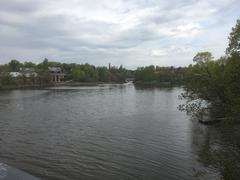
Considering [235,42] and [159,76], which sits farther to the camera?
[159,76]

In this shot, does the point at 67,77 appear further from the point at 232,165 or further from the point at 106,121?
the point at 232,165

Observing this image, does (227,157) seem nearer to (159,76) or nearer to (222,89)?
(222,89)

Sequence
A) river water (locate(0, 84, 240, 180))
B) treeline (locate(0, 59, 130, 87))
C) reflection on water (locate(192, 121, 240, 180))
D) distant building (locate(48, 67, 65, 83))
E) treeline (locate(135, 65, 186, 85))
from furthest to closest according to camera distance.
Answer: distant building (locate(48, 67, 65, 83)) < treeline (locate(135, 65, 186, 85)) < treeline (locate(0, 59, 130, 87)) < river water (locate(0, 84, 240, 180)) < reflection on water (locate(192, 121, 240, 180))

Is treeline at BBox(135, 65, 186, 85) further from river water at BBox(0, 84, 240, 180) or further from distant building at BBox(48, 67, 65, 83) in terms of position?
river water at BBox(0, 84, 240, 180)

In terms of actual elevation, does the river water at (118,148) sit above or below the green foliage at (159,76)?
below

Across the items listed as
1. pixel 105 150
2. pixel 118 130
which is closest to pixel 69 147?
pixel 105 150

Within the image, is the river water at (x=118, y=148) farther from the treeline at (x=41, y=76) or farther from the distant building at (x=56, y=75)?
the distant building at (x=56, y=75)

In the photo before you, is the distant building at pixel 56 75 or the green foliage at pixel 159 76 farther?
the distant building at pixel 56 75

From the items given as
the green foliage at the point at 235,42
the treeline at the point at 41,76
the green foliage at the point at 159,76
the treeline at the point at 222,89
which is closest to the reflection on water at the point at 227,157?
the treeline at the point at 222,89

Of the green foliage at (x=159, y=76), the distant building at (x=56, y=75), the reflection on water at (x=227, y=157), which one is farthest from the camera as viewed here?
the distant building at (x=56, y=75)

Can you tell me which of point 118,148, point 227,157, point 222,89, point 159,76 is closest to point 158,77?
point 159,76

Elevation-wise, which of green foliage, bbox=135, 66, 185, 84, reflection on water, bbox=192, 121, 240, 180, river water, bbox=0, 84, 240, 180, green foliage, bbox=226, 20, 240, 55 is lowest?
river water, bbox=0, 84, 240, 180

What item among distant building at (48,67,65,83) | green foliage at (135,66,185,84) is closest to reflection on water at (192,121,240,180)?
green foliage at (135,66,185,84)

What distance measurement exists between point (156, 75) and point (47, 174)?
161557 mm
